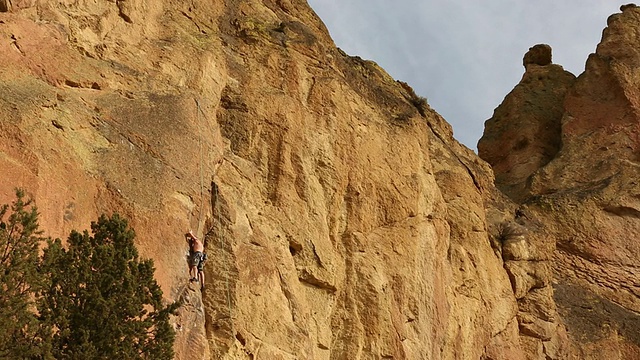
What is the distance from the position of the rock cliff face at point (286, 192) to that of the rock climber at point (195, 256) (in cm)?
22

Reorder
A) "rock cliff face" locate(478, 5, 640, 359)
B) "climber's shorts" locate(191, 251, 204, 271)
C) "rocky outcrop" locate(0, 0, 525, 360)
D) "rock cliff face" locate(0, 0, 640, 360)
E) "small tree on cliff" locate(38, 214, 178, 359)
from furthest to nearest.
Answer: "rock cliff face" locate(478, 5, 640, 359)
"climber's shorts" locate(191, 251, 204, 271)
"rock cliff face" locate(0, 0, 640, 360)
"rocky outcrop" locate(0, 0, 525, 360)
"small tree on cliff" locate(38, 214, 178, 359)

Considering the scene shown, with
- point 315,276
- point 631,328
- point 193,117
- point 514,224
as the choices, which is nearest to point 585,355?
point 631,328

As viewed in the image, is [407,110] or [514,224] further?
[514,224]

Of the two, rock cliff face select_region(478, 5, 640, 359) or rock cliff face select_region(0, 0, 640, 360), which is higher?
rock cliff face select_region(478, 5, 640, 359)

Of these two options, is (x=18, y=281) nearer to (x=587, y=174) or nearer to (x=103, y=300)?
(x=103, y=300)

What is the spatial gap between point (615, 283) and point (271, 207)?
57.4ft

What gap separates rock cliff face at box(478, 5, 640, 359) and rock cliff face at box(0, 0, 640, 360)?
0.42ft

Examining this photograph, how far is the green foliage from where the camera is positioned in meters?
16.1

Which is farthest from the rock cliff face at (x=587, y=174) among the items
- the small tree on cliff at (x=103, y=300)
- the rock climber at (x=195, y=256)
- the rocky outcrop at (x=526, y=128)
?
the small tree on cliff at (x=103, y=300)

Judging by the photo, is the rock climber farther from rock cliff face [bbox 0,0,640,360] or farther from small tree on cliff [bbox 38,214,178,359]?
small tree on cliff [bbox 38,214,178,359]

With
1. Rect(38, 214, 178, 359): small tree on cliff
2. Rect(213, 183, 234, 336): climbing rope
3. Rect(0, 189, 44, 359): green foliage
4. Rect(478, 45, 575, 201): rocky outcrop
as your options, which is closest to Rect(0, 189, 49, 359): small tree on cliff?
Rect(0, 189, 44, 359): green foliage

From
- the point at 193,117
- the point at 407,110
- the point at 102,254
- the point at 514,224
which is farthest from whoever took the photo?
the point at 514,224

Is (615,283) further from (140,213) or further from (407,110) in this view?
(140,213)

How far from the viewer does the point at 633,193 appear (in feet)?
130
